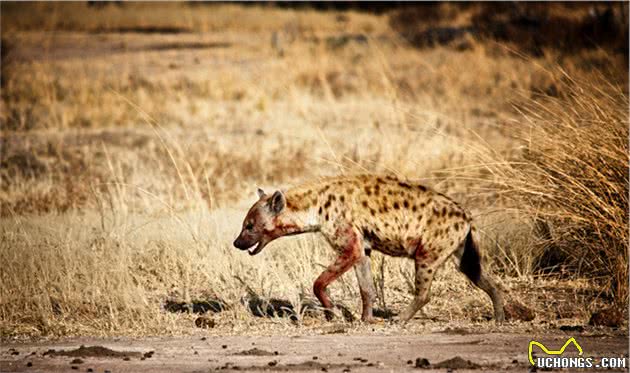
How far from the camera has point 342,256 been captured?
852cm

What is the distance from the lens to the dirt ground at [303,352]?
7336mm

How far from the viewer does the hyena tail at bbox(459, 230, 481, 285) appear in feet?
27.9

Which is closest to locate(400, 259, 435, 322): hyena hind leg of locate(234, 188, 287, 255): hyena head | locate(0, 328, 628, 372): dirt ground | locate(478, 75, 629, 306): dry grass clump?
locate(0, 328, 628, 372): dirt ground

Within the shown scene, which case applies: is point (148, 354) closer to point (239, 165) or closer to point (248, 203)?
point (248, 203)

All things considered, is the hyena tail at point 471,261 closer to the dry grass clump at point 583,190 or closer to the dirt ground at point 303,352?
the dirt ground at point 303,352

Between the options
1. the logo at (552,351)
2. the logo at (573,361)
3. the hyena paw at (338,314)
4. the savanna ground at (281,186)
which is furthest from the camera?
the hyena paw at (338,314)

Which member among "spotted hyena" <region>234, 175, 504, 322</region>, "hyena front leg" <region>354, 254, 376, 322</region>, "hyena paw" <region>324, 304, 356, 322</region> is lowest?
"hyena paw" <region>324, 304, 356, 322</region>

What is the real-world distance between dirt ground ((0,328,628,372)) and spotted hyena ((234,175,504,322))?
1.51ft

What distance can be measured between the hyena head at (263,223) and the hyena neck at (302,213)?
0.21 ft

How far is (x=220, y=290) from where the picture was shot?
31.4 feet

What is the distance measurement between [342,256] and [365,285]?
0.28 m

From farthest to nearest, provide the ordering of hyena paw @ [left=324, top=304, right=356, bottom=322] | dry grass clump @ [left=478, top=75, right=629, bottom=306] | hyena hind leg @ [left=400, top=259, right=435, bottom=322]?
dry grass clump @ [left=478, top=75, right=629, bottom=306] → hyena paw @ [left=324, top=304, right=356, bottom=322] → hyena hind leg @ [left=400, top=259, right=435, bottom=322]

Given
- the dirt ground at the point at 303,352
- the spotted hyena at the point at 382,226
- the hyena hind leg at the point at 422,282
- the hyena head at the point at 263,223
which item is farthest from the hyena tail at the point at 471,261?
the hyena head at the point at 263,223

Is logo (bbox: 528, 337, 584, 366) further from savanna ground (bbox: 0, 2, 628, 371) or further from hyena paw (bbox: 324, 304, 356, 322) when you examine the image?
hyena paw (bbox: 324, 304, 356, 322)
